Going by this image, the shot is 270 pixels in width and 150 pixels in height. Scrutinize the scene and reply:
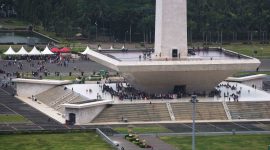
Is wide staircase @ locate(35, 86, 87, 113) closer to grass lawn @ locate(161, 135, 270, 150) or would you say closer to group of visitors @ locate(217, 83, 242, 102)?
group of visitors @ locate(217, 83, 242, 102)

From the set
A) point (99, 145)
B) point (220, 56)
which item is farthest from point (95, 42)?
point (99, 145)

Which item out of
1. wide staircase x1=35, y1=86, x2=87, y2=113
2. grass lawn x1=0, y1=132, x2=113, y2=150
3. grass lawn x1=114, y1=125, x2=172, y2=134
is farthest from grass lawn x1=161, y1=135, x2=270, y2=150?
wide staircase x1=35, y1=86, x2=87, y2=113

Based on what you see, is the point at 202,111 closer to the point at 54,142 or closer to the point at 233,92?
the point at 233,92

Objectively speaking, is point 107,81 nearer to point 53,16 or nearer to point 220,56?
point 220,56

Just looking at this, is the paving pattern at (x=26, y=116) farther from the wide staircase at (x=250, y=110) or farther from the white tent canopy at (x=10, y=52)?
the white tent canopy at (x=10, y=52)

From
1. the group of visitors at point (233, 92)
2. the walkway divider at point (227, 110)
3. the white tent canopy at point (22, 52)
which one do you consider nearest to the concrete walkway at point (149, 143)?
the walkway divider at point (227, 110)

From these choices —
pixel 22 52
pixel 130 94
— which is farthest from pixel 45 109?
pixel 22 52
